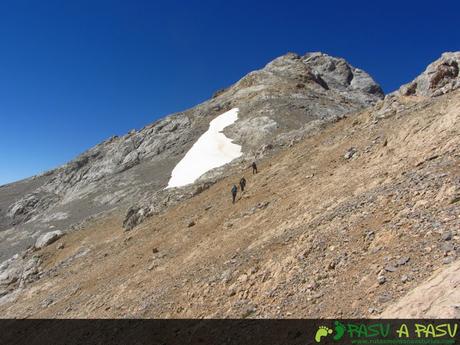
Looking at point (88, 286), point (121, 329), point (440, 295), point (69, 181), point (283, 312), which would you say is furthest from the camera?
point (69, 181)

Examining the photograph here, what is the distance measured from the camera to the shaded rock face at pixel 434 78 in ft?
92.1

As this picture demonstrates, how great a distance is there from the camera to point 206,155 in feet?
160

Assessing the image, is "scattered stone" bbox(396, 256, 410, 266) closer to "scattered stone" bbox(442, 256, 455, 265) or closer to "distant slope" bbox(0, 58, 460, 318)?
"distant slope" bbox(0, 58, 460, 318)

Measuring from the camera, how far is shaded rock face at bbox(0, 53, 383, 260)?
168 ft

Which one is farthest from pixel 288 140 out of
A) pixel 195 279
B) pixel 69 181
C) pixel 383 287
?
pixel 69 181

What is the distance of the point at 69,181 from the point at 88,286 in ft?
180

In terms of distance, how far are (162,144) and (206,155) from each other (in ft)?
63.6

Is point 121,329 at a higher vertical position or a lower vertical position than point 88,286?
lower

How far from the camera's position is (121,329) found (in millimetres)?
17828

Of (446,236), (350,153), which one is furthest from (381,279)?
(350,153)

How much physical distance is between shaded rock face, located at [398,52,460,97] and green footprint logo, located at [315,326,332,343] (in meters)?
21.9

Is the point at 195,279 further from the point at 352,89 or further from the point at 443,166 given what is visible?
the point at 352,89

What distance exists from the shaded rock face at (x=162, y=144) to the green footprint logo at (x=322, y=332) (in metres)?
26.8

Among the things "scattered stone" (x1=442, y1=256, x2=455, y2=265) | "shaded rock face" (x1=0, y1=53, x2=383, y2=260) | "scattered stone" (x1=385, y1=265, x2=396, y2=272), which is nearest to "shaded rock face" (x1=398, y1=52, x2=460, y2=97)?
"shaded rock face" (x1=0, y1=53, x2=383, y2=260)
